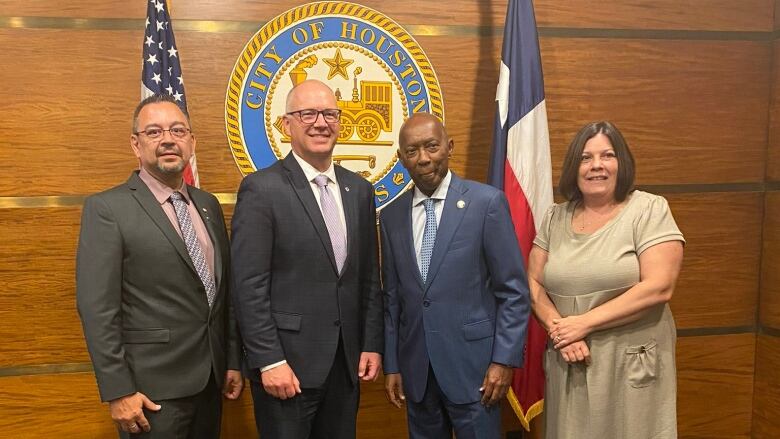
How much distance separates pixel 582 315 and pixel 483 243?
416 mm

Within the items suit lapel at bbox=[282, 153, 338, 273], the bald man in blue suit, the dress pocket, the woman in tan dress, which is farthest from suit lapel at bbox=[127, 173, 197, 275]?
the dress pocket

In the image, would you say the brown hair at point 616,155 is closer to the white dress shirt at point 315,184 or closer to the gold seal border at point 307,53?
the white dress shirt at point 315,184

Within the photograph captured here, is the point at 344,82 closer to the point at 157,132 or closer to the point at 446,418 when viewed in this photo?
the point at 157,132

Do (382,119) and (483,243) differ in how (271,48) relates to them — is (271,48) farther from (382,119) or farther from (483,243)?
(483,243)

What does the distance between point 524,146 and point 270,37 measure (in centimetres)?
122

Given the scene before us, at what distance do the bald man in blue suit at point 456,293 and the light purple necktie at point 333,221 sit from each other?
0.19 metres

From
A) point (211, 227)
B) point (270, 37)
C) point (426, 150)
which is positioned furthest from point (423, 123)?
point (270, 37)

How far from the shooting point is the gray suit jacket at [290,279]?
6.33ft

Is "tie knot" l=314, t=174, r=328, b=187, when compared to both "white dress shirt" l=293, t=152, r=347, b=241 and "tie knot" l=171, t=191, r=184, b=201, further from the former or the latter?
"tie knot" l=171, t=191, r=184, b=201

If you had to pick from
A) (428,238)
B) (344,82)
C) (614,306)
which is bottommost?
(614,306)

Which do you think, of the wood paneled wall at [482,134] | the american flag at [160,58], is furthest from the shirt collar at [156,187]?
the wood paneled wall at [482,134]

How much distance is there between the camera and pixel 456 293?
202 centimetres

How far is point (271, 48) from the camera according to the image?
8.84 ft

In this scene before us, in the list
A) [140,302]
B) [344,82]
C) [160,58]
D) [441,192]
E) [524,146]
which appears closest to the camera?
[140,302]
